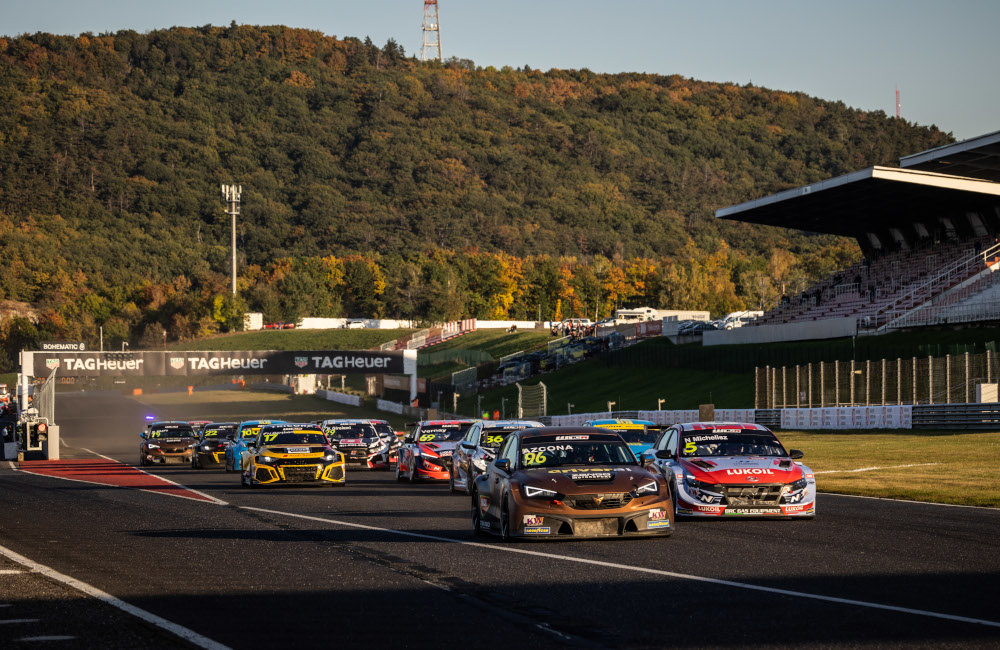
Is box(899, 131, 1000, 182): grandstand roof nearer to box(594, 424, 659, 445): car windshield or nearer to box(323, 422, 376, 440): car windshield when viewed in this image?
box(323, 422, 376, 440): car windshield

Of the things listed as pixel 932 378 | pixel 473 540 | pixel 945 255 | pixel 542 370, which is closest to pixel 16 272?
pixel 542 370

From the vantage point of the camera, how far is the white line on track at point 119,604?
354 inches

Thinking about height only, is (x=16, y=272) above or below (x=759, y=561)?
above

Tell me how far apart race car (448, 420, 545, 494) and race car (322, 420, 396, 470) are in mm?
10079

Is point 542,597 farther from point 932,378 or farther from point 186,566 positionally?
point 932,378

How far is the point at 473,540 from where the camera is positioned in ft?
52.1

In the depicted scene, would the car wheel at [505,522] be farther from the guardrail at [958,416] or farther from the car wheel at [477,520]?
the guardrail at [958,416]

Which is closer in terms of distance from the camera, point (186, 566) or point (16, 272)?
point (186, 566)

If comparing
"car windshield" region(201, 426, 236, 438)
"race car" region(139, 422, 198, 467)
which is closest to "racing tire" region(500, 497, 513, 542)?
"car windshield" region(201, 426, 236, 438)

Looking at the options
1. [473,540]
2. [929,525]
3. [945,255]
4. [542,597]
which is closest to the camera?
[542,597]

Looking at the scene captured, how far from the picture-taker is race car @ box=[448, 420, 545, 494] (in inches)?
941

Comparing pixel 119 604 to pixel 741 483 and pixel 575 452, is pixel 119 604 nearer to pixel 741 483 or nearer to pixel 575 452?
pixel 575 452

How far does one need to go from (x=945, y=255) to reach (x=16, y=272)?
165723mm

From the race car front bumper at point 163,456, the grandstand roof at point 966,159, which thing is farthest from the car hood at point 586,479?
the grandstand roof at point 966,159
